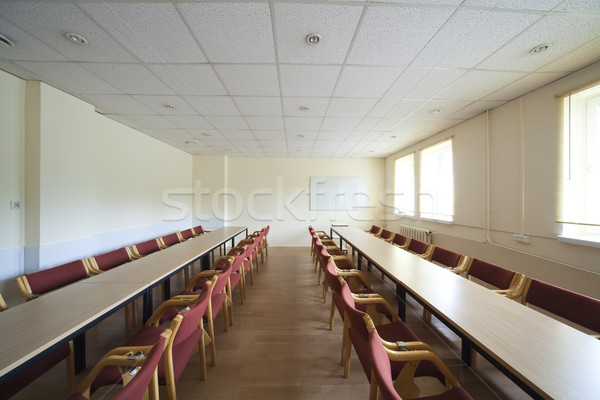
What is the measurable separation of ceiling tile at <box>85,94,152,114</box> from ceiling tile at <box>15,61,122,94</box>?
12 centimetres

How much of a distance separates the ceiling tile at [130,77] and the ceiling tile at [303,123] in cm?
177

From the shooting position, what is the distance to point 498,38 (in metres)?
1.74

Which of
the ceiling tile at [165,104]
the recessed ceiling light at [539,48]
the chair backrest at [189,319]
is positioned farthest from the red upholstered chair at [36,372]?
the recessed ceiling light at [539,48]

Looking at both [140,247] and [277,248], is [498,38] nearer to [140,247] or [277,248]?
Result: [140,247]

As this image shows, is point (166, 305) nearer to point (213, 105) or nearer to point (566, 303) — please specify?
point (213, 105)

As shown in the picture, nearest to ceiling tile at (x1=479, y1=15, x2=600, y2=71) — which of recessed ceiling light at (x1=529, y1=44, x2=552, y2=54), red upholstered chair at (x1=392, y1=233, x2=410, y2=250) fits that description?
recessed ceiling light at (x1=529, y1=44, x2=552, y2=54)

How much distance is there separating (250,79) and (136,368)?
2.60 m

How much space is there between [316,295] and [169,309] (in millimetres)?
1927

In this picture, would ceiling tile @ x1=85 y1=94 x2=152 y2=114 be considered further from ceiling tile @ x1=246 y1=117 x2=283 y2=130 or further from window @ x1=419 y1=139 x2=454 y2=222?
window @ x1=419 y1=139 x2=454 y2=222

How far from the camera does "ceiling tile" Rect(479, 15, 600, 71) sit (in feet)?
5.21

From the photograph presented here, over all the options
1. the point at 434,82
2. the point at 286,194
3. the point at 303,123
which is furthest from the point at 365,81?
the point at 286,194

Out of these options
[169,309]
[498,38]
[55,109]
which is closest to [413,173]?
[498,38]

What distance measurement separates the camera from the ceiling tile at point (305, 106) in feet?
9.06

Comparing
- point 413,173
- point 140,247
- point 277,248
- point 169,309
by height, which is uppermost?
point 413,173
